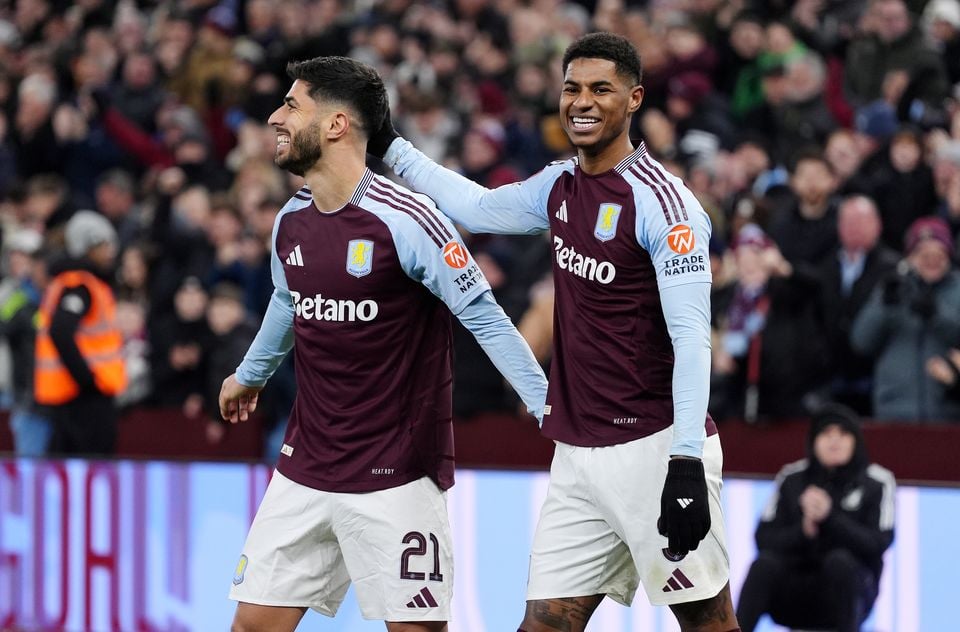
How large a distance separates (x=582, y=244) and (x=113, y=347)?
20.6ft

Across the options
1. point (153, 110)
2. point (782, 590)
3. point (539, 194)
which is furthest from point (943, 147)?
point (153, 110)

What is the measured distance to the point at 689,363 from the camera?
16.6 feet

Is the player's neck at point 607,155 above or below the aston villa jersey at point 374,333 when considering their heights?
above

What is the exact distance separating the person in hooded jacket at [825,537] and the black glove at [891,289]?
3.89 feet

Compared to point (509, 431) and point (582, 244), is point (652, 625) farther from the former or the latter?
point (582, 244)

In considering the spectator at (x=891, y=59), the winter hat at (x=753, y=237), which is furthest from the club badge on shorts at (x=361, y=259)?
the spectator at (x=891, y=59)

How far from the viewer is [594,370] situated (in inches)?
213

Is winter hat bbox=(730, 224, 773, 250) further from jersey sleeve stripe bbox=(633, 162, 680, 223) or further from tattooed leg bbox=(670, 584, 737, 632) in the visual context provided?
tattooed leg bbox=(670, 584, 737, 632)

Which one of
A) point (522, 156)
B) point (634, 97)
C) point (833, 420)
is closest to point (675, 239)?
→ point (634, 97)

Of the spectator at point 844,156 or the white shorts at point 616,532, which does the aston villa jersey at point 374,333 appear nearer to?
the white shorts at point 616,532

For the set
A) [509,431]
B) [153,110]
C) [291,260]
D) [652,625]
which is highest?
[153,110]

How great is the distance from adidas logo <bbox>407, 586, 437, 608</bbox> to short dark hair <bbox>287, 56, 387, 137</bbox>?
154 centimetres

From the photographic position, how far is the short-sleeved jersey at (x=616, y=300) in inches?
209

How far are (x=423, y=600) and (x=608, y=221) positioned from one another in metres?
1.37
